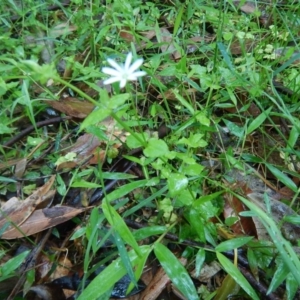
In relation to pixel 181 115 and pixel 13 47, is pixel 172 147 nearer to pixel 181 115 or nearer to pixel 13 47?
pixel 181 115

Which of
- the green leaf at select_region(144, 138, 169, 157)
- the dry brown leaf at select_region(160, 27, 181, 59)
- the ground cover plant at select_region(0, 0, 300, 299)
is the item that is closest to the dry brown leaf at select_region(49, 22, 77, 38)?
the ground cover plant at select_region(0, 0, 300, 299)

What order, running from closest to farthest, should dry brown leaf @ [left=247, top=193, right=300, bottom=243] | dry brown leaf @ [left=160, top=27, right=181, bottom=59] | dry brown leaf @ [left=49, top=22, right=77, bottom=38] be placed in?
1. dry brown leaf @ [left=247, top=193, right=300, bottom=243]
2. dry brown leaf @ [left=160, top=27, right=181, bottom=59]
3. dry brown leaf @ [left=49, top=22, right=77, bottom=38]

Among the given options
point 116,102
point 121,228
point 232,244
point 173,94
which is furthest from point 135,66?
point 173,94

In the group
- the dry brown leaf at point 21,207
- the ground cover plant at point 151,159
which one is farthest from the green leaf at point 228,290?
the dry brown leaf at point 21,207

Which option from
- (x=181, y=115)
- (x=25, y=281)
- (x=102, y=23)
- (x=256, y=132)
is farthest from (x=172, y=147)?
(x=102, y=23)

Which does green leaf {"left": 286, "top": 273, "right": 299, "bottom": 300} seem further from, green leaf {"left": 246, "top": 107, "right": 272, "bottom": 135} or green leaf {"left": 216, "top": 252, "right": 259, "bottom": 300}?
green leaf {"left": 246, "top": 107, "right": 272, "bottom": 135}

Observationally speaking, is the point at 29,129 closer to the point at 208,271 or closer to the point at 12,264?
the point at 12,264

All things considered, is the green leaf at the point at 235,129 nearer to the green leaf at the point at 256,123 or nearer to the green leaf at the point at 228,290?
the green leaf at the point at 256,123
